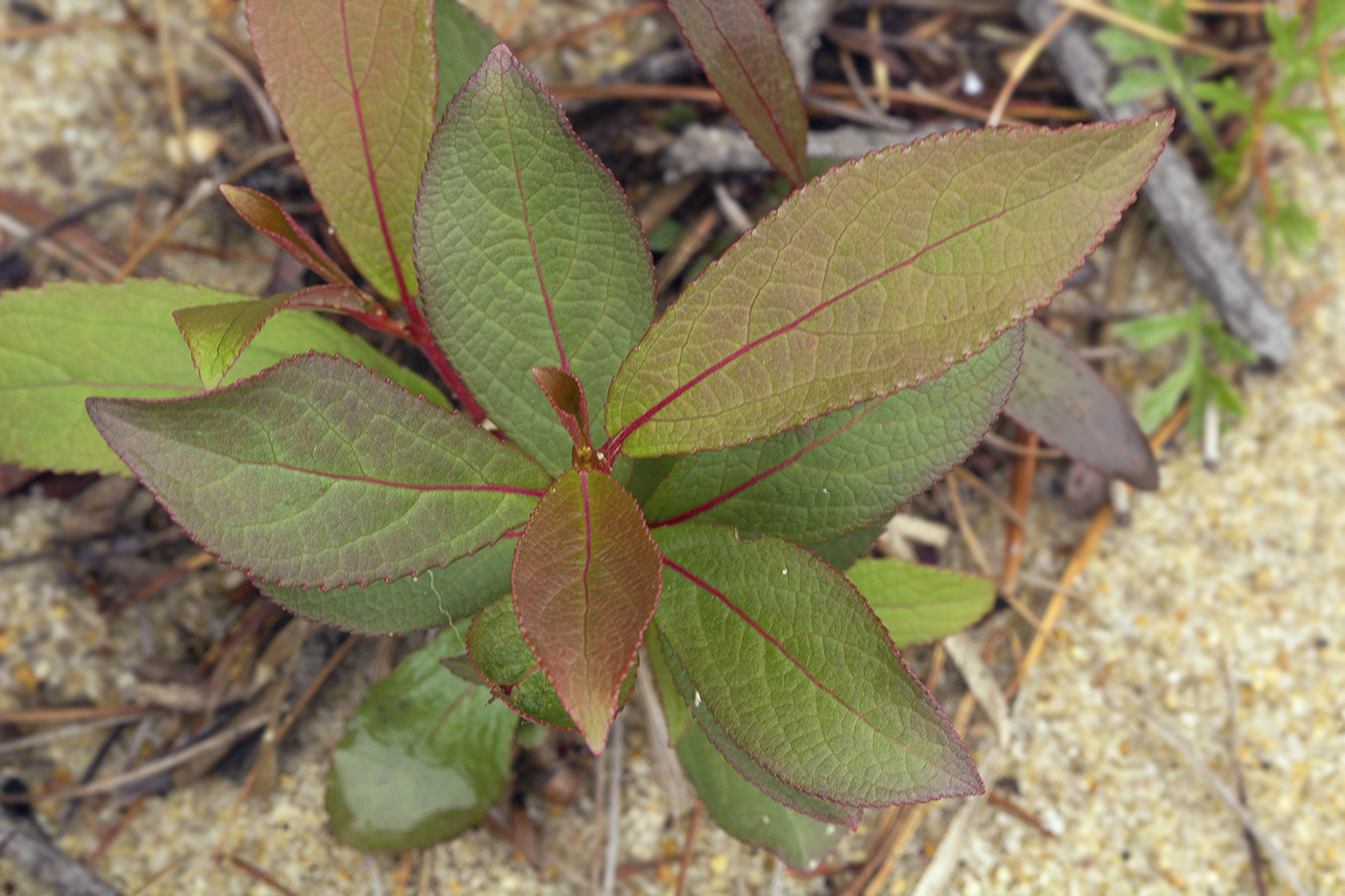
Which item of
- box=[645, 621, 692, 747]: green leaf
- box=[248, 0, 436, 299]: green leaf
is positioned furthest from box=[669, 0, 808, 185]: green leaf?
box=[645, 621, 692, 747]: green leaf

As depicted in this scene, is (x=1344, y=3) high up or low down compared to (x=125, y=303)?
up

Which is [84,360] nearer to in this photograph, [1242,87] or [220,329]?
[220,329]

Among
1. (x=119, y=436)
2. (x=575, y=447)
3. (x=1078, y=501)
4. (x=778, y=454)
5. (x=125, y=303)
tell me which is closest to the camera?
(x=119, y=436)

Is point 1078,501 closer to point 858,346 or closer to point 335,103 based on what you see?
point 858,346

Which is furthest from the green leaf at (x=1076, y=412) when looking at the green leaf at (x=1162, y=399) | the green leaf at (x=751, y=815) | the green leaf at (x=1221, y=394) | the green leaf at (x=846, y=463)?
the green leaf at (x=751, y=815)

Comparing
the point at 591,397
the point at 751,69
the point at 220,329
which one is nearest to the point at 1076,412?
the point at 751,69

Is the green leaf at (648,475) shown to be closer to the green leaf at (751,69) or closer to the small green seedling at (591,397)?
the small green seedling at (591,397)

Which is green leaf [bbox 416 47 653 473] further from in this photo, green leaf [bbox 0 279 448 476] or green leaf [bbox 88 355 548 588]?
green leaf [bbox 0 279 448 476]

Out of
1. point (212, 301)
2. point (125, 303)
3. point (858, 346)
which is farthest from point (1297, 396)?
point (125, 303)

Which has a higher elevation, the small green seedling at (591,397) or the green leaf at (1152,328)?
the small green seedling at (591,397)
